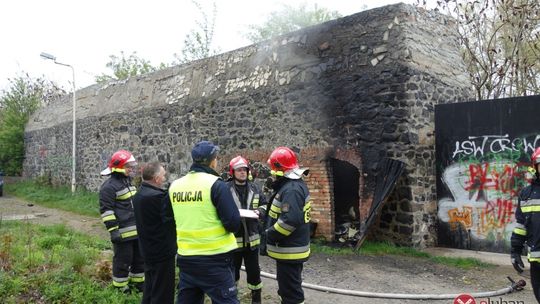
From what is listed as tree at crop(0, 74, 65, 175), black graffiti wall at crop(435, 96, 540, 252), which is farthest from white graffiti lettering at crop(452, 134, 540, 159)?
tree at crop(0, 74, 65, 175)

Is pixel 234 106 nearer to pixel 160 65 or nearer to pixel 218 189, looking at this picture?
pixel 218 189

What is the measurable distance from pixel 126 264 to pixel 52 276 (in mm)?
939

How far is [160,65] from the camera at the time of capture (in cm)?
2367

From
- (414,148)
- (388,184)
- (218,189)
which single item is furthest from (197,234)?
(414,148)

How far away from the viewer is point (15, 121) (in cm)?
2153

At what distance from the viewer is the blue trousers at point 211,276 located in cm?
352

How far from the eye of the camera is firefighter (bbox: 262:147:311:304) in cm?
413

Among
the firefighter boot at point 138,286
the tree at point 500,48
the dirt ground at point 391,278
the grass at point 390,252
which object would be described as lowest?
the dirt ground at point 391,278

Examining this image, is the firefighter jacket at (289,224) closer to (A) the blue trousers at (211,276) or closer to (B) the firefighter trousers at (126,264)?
(A) the blue trousers at (211,276)

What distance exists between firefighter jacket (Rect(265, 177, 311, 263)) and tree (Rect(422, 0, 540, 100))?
1040 centimetres

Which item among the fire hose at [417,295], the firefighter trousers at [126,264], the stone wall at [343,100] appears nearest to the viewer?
the firefighter trousers at [126,264]

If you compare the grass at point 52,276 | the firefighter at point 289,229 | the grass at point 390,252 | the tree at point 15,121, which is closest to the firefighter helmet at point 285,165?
the firefighter at point 289,229

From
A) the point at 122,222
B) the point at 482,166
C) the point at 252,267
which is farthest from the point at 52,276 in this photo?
the point at 482,166

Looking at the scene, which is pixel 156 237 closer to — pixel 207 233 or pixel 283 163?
pixel 207 233
